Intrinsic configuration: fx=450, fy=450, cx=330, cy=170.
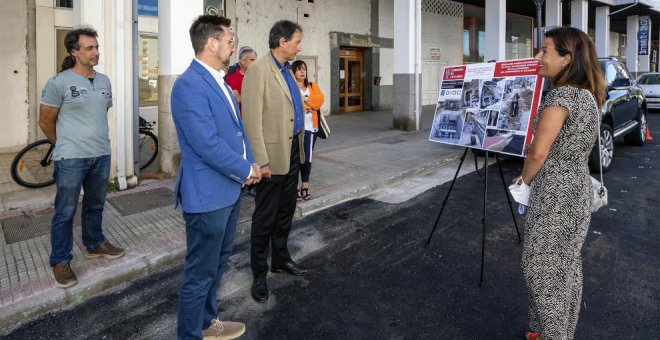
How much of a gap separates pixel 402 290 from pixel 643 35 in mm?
30264

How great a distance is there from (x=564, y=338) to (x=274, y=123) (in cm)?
236

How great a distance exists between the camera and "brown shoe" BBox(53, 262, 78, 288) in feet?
11.8

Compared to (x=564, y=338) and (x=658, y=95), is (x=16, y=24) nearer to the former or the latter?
(x=564, y=338)

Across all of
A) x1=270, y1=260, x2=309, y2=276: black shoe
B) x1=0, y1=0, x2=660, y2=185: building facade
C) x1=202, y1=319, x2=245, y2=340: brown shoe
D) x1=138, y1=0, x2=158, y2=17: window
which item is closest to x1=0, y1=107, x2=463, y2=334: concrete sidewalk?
x1=270, y1=260, x2=309, y2=276: black shoe

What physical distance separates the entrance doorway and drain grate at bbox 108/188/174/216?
1128 cm

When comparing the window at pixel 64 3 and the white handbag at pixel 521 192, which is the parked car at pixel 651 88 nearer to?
the white handbag at pixel 521 192

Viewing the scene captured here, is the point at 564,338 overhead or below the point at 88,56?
below

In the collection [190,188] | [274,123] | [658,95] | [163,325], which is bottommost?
[163,325]

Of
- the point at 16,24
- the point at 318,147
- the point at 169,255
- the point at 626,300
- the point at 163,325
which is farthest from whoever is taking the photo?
the point at 318,147

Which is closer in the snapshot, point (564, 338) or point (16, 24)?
point (564, 338)

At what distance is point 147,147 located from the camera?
311 inches

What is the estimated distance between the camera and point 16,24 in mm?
8969

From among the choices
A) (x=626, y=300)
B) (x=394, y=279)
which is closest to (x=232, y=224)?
(x=394, y=279)

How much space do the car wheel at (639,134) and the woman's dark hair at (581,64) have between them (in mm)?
8954
